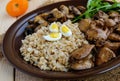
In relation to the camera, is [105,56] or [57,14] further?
[57,14]

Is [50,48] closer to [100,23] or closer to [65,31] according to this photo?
[65,31]

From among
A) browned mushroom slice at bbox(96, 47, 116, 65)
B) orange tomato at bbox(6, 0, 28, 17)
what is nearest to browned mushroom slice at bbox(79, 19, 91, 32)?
browned mushroom slice at bbox(96, 47, 116, 65)

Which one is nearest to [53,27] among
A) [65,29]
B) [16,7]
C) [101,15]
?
[65,29]

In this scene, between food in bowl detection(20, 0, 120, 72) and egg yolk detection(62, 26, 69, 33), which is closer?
food in bowl detection(20, 0, 120, 72)

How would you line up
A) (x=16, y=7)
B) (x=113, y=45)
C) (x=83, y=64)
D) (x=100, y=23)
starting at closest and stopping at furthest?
(x=83, y=64) < (x=113, y=45) < (x=100, y=23) < (x=16, y=7)

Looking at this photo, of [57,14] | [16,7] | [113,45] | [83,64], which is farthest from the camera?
[16,7]

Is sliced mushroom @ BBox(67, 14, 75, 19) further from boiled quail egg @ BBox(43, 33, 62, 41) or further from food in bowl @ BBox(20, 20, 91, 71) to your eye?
boiled quail egg @ BBox(43, 33, 62, 41)

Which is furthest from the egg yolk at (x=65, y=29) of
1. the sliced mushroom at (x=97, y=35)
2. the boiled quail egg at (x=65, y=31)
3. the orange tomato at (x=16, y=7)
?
the orange tomato at (x=16, y=7)

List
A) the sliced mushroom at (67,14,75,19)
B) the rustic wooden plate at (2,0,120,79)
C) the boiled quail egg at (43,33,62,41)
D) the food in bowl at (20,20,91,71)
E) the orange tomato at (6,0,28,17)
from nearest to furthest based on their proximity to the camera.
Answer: the rustic wooden plate at (2,0,120,79), the food in bowl at (20,20,91,71), the boiled quail egg at (43,33,62,41), the sliced mushroom at (67,14,75,19), the orange tomato at (6,0,28,17)
